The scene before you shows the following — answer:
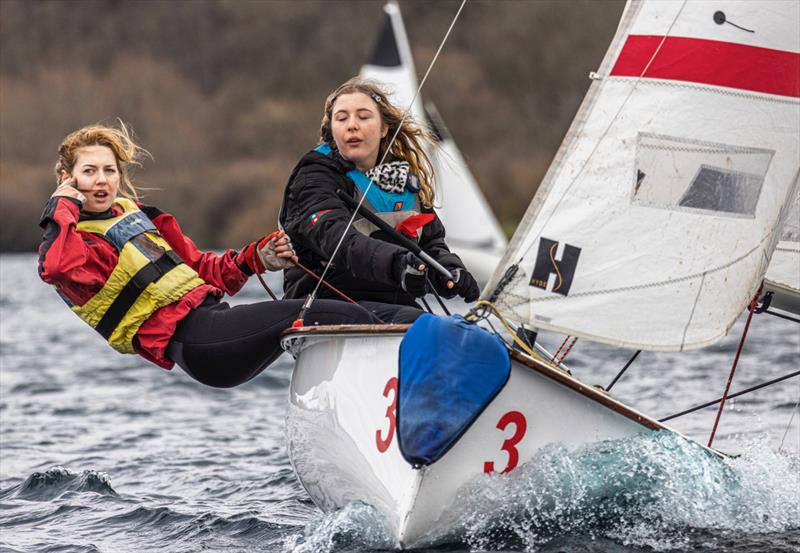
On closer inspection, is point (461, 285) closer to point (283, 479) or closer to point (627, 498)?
point (627, 498)

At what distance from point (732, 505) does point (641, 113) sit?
1.23 metres

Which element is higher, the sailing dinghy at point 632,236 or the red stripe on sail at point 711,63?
the red stripe on sail at point 711,63

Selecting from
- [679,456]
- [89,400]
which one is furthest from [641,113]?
[89,400]

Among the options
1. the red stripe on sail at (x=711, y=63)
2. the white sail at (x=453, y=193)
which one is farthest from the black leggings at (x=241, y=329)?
the white sail at (x=453, y=193)

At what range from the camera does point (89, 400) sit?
803cm

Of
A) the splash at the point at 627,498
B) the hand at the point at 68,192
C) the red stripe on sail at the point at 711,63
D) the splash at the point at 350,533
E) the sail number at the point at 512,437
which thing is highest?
the red stripe on sail at the point at 711,63

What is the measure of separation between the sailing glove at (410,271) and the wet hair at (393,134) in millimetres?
570

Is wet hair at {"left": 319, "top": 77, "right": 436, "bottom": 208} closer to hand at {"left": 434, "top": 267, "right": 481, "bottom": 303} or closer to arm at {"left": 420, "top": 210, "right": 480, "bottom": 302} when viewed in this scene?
arm at {"left": 420, "top": 210, "right": 480, "bottom": 302}

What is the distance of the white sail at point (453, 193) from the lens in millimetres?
14312

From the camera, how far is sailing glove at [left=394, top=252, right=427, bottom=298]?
3607mm

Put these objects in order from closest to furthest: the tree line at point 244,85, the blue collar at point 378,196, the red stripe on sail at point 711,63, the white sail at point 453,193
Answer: the red stripe on sail at point 711,63 < the blue collar at point 378,196 < the white sail at point 453,193 < the tree line at point 244,85

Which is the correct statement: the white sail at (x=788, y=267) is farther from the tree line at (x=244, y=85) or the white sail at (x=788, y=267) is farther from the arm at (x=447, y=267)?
the tree line at (x=244, y=85)

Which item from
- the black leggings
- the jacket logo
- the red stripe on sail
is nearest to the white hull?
the black leggings

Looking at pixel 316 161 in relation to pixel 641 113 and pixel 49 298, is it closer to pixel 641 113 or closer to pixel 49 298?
pixel 641 113
